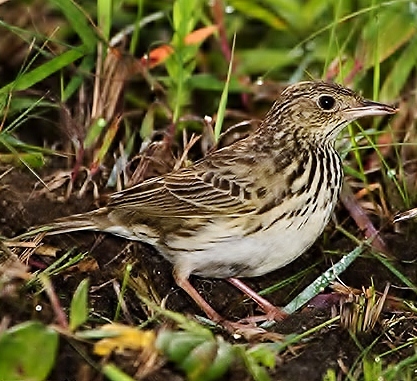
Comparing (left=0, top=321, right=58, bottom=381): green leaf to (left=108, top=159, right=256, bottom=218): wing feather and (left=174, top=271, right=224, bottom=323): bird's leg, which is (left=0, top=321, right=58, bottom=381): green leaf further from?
(left=108, top=159, right=256, bottom=218): wing feather

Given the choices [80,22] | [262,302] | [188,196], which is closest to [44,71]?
[80,22]

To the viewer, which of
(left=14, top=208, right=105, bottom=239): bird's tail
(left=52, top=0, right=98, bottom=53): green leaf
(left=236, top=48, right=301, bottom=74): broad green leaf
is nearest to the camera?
(left=14, top=208, right=105, bottom=239): bird's tail

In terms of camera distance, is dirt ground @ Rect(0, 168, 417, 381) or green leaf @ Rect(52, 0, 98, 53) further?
green leaf @ Rect(52, 0, 98, 53)

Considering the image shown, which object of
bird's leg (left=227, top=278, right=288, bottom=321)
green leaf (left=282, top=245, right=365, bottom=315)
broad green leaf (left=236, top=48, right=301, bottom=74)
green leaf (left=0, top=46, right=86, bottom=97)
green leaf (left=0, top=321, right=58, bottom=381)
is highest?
green leaf (left=0, top=46, right=86, bottom=97)

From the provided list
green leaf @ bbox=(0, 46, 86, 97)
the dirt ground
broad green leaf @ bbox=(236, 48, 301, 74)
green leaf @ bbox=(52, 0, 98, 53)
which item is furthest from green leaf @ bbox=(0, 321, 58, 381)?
broad green leaf @ bbox=(236, 48, 301, 74)

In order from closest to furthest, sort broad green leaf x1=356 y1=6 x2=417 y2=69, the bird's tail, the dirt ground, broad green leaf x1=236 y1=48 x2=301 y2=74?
the dirt ground
the bird's tail
broad green leaf x1=356 y1=6 x2=417 y2=69
broad green leaf x1=236 y1=48 x2=301 y2=74

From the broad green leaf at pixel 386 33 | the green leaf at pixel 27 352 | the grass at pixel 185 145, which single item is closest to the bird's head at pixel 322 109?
the grass at pixel 185 145

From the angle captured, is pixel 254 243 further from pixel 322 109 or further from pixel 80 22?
pixel 80 22

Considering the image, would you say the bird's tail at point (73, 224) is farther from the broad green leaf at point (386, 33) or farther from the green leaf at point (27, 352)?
the broad green leaf at point (386, 33)
